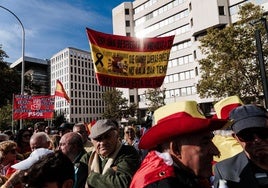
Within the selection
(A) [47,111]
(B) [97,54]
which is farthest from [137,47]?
(A) [47,111]

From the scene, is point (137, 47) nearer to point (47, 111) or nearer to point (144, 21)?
point (47, 111)

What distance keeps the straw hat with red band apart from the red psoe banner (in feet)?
43.9

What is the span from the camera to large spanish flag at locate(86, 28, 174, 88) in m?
7.03

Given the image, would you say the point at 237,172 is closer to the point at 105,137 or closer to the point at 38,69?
the point at 105,137

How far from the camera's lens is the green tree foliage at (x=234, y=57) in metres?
23.6

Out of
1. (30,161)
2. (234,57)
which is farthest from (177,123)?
(234,57)

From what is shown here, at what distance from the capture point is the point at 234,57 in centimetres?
2422

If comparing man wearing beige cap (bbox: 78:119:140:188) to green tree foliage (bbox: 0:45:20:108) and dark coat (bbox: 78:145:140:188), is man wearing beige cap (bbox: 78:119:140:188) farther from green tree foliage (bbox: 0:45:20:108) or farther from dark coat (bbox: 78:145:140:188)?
green tree foliage (bbox: 0:45:20:108)

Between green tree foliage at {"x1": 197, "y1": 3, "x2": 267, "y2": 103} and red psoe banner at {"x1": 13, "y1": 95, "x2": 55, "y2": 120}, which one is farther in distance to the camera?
green tree foliage at {"x1": 197, "y1": 3, "x2": 267, "y2": 103}

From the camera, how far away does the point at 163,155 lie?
6.18 ft

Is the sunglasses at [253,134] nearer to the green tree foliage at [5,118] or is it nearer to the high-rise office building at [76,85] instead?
the green tree foliage at [5,118]

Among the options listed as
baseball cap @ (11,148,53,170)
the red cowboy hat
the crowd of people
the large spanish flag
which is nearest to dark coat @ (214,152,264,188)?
the crowd of people

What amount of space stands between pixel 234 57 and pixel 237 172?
920 inches

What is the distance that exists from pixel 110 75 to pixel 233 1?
38.4m
